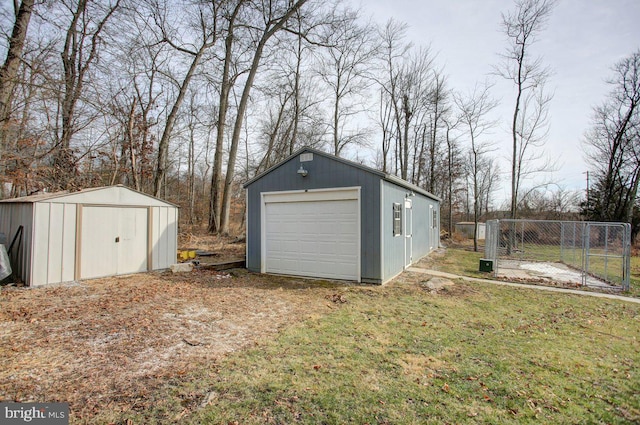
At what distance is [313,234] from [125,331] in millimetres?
4742

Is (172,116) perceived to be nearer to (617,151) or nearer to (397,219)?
(397,219)

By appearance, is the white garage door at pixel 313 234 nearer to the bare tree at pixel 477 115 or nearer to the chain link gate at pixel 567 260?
the chain link gate at pixel 567 260

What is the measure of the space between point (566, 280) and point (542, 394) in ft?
24.1

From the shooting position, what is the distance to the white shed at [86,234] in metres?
6.68

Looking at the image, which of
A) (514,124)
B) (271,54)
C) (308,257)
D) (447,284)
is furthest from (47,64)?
(514,124)

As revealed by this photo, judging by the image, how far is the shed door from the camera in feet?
24.4

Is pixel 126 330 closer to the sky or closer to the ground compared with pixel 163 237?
closer to the ground

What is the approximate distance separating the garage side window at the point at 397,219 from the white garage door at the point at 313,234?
135 centimetres

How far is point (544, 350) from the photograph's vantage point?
13.1 ft

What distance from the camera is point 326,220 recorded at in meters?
8.13

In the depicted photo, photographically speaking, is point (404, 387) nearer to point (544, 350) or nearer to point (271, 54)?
point (544, 350)

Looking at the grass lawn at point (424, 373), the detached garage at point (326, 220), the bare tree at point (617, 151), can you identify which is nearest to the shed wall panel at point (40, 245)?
the detached garage at point (326, 220)

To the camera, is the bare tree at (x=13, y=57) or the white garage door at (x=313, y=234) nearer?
the bare tree at (x=13, y=57)

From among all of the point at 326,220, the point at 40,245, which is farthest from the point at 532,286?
the point at 40,245
